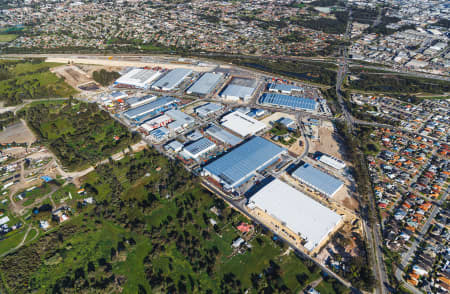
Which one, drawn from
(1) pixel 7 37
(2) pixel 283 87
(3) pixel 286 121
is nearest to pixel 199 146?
(3) pixel 286 121

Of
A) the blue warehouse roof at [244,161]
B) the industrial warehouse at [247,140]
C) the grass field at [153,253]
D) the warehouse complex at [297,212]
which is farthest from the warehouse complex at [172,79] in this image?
→ the warehouse complex at [297,212]

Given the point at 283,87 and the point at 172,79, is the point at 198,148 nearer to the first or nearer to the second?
the point at 172,79

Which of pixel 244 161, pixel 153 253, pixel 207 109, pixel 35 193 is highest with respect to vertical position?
pixel 207 109

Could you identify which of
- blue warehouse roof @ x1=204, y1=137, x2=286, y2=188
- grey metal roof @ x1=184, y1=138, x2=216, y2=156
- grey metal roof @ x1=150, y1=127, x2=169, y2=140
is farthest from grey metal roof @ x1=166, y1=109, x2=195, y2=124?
blue warehouse roof @ x1=204, y1=137, x2=286, y2=188

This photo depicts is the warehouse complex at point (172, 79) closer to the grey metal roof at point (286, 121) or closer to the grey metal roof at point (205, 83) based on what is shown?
the grey metal roof at point (205, 83)

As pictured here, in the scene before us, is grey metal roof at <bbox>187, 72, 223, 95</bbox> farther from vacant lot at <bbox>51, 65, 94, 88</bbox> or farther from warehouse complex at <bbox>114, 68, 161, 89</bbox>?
vacant lot at <bbox>51, 65, 94, 88</bbox>

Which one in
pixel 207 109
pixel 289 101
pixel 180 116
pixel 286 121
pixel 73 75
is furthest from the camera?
pixel 73 75

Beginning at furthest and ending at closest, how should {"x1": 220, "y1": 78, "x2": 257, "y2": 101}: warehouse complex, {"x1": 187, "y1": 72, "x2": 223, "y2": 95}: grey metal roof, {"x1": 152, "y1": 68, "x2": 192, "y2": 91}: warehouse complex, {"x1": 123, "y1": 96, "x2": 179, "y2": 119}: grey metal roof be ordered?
{"x1": 152, "y1": 68, "x2": 192, "y2": 91}: warehouse complex → {"x1": 187, "y1": 72, "x2": 223, "y2": 95}: grey metal roof → {"x1": 220, "y1": 78, "x2": 257, "y2": 101}: warehouse complex → {"x1": 123, "y1": 96, "x2": 179, "y2": 119}: grey metal roof
